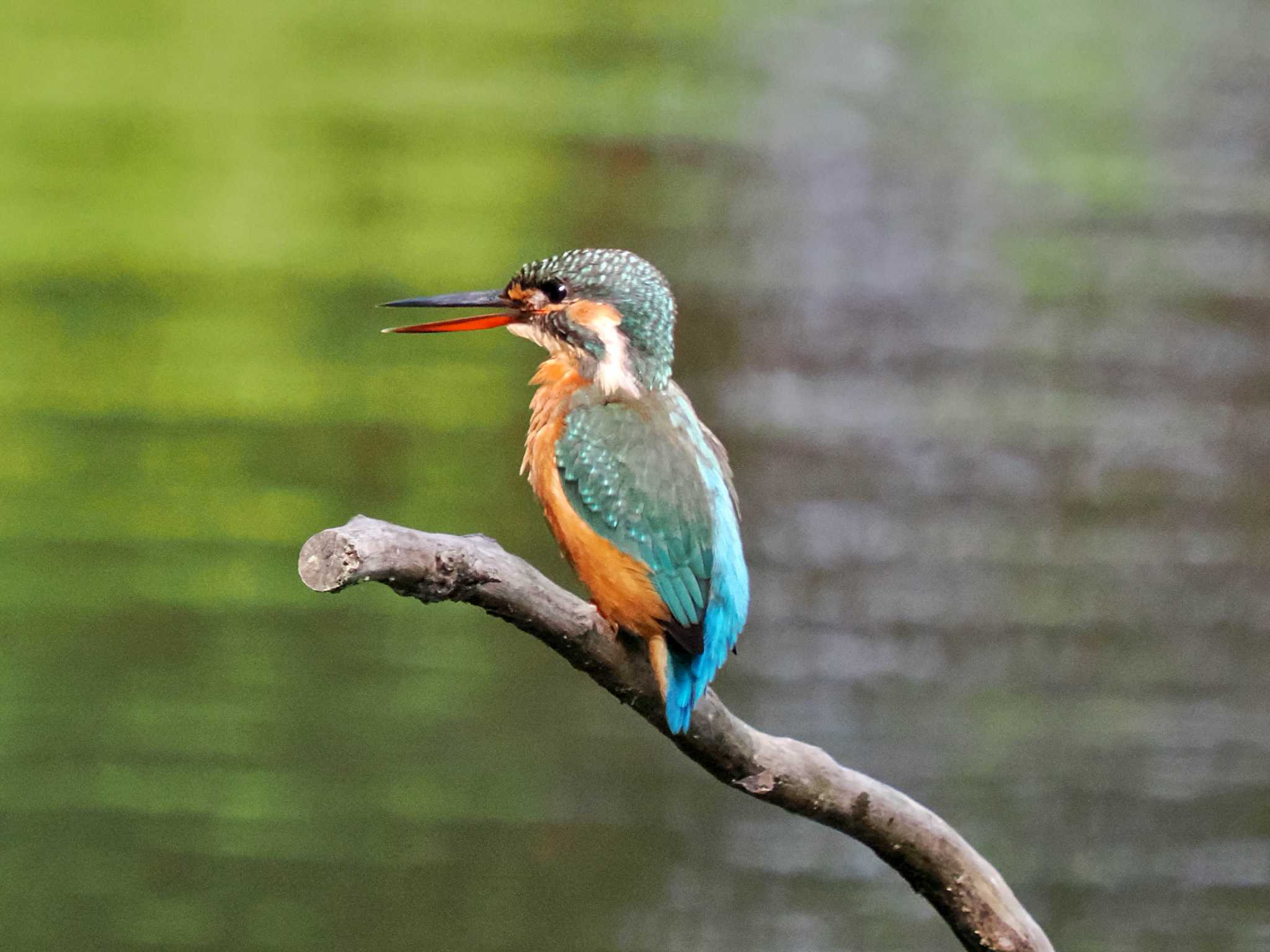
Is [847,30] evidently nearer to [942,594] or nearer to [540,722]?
[942,594]

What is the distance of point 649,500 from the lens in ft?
4.16

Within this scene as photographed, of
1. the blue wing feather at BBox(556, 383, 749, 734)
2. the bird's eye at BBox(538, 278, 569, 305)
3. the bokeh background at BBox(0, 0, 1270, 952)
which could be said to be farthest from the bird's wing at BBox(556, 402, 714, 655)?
the bokeh background at BBox(0, 0, 1270, 952)

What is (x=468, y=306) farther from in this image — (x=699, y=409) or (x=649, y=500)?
(x=699, y=409)

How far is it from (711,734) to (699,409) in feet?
3.25

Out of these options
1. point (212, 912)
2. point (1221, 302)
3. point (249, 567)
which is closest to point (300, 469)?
point (249, 567)

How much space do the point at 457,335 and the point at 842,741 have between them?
95 cm

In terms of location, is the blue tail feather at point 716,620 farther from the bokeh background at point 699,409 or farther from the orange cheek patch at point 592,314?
the bokeh background at point 699,409

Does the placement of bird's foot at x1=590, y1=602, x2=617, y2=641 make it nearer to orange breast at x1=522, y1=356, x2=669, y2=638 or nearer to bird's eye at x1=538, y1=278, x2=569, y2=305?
orange breast at x1=522, y1=356, x2=669, y2=638

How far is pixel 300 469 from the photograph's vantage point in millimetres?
2168

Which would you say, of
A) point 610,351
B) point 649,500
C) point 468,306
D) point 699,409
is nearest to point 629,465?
point 649,500

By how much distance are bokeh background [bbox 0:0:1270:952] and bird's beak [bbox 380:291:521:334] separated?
79 cm

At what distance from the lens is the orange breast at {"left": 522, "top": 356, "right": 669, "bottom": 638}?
1.25 m

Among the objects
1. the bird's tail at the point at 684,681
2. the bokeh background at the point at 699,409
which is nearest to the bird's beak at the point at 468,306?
the bird's tail at the point at 684,681

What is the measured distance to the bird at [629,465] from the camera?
1.25 meters
